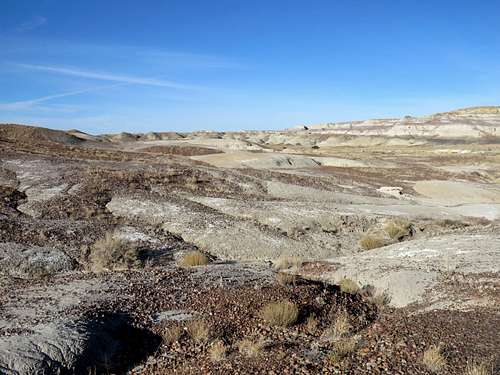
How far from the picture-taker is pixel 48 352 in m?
7.25

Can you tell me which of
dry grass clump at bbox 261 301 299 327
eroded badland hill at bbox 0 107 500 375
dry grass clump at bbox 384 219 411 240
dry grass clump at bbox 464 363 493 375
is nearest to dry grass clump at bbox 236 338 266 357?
eroded badland hill at bbox 0 107 500 375

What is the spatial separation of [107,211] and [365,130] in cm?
12880

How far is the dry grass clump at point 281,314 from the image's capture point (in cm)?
906

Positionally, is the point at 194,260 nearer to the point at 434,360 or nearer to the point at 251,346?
the point at 251,346

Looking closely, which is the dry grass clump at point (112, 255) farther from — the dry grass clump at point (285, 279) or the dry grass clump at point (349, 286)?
the dry grass clump at point (349, 286)

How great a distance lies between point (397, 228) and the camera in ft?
68.2

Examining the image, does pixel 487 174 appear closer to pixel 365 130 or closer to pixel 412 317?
pixel 412 317

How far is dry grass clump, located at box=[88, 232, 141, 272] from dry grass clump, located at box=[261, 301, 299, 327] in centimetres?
654

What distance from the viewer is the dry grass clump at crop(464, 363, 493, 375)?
6629 mm

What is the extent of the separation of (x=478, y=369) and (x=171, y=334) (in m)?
4.79

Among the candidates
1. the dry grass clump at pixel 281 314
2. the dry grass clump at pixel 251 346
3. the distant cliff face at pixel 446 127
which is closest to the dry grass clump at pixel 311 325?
the dry grass clump at pixel 281 314

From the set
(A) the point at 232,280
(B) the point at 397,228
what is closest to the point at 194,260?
(A) the point at 232,280

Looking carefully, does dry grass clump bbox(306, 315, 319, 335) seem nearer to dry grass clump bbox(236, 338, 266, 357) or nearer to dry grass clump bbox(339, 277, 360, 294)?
dry grass clump bbox(236, 338, 266, 357)

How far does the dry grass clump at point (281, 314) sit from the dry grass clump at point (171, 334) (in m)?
1.63
